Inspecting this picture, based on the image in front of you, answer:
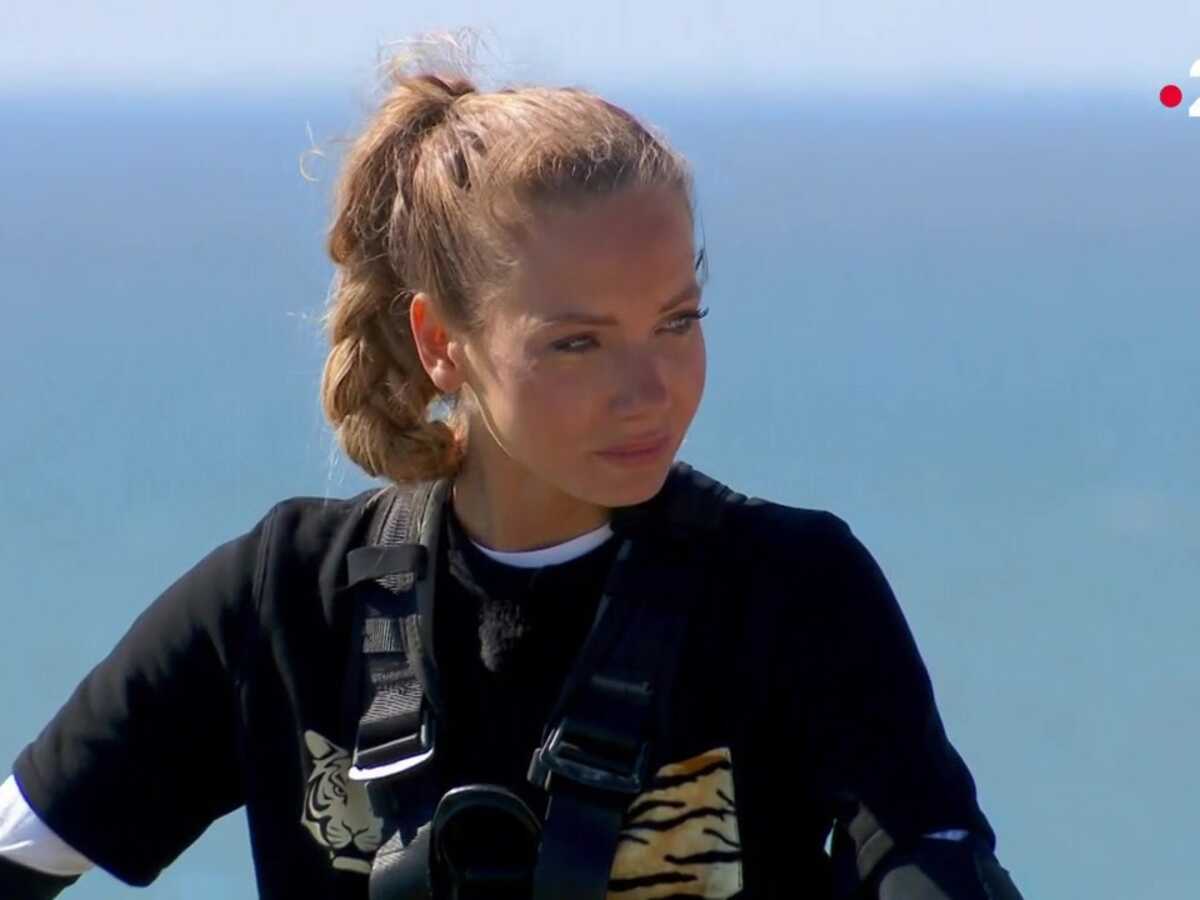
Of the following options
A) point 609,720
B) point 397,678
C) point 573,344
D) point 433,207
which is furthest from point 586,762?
point 433,207

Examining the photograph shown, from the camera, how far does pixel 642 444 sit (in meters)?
1.32

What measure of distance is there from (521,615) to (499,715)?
0.20 ft

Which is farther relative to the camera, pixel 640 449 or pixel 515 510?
pixel 515 510

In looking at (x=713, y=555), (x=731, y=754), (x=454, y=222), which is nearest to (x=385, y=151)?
(x=454, y=222)

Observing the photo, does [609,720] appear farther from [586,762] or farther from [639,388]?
[639,388]

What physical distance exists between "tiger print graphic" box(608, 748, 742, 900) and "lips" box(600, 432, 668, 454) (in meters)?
0.18

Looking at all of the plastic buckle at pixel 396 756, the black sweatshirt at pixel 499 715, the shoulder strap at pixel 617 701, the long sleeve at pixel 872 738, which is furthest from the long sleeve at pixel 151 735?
the long sleeve at pixel 872 738

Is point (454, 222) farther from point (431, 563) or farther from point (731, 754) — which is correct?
point (731, 754)

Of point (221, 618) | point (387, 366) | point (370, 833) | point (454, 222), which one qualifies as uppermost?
point (454, 222)

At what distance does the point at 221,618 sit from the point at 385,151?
31cm

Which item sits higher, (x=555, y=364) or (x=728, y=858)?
(x=555, y=364)

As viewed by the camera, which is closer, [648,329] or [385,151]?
[648,329]

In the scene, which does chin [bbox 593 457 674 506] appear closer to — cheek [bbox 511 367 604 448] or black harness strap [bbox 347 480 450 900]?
cheek [bbox 511 367 604 448]

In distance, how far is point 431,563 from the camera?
142 cm
